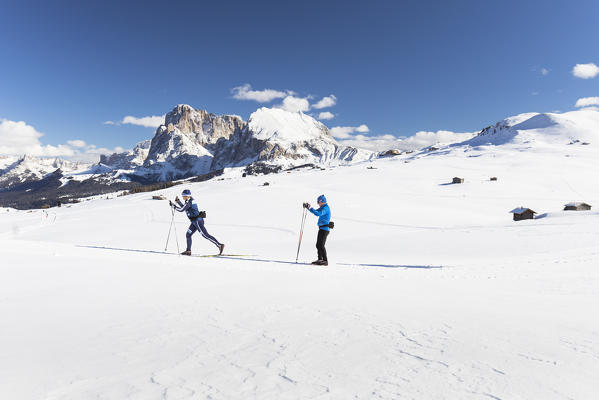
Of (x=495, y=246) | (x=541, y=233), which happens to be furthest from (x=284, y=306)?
(x=541, y=233)

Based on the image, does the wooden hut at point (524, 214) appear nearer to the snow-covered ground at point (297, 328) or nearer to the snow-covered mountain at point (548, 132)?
the snow-covered ground at point (297, 328)

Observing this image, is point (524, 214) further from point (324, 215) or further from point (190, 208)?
point (190, 208)

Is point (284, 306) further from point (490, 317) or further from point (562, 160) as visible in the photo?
point (562, 160)

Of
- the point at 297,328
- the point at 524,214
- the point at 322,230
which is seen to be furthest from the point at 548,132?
the point at 297,328

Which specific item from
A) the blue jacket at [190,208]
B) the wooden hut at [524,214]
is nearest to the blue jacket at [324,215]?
the blue jacket at [190,208]

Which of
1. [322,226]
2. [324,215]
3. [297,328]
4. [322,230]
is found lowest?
[297,328]

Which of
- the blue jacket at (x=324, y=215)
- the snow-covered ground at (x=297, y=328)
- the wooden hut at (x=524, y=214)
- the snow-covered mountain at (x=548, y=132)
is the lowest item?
the wooden hut at (x=524, y=214)

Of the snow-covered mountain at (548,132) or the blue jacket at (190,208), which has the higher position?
the snow-covered mountain at (548,132)

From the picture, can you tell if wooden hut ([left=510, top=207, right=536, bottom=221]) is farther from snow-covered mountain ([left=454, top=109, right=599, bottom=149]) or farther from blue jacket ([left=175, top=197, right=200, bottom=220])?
snow-covered mountain ([left=454, top=109, right=599, bottom=149])

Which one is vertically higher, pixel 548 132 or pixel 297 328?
pixel 548 132

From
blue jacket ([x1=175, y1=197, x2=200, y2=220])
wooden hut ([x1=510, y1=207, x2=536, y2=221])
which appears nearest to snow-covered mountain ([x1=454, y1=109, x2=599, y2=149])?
wooden hut ([x1=510, y1=207, x2=536, y2=221])

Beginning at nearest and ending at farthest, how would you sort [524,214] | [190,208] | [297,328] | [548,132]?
1. [297,328]
2. [190,208]
3. [524,214]
4. [548,132]

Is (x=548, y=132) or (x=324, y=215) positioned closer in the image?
(x=324, y=215)

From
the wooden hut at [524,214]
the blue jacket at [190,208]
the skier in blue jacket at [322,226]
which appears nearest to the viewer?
the skier in blue jacket at [322,226]
